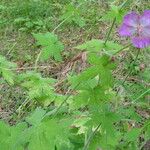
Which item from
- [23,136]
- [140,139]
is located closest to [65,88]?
[140,139]

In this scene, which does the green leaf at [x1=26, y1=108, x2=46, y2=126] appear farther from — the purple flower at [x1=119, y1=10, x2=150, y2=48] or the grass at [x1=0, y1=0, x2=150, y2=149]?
the grass at [x1=0, y1=0, x2=150, y2=149]

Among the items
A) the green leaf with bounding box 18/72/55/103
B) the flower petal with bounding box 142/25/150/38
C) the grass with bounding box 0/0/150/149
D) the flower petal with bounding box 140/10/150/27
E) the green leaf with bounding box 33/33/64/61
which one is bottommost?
the grass with bounding box 0/0/150/149

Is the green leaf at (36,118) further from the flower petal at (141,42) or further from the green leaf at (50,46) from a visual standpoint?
the flower petal at (141,42)

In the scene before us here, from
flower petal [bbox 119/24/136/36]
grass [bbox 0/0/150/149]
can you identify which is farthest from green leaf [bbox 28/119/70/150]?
grass [bbox 0/0/150/149]

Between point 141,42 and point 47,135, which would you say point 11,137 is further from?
point 141,42

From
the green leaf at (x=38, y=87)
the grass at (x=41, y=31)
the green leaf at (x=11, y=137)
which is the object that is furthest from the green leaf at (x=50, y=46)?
the grass at (x=41, y=31)

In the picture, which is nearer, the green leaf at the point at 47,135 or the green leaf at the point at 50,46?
the green leaf at the point at 47,135

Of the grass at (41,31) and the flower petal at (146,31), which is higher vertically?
the flower petal at (146,31)

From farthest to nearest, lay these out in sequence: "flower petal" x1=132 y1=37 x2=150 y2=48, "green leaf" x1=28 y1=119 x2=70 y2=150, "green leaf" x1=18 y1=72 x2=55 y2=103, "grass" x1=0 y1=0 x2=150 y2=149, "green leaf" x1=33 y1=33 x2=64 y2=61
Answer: "grass" x1=0 y1=0 x2=150 y2=149
"green leaf" x1=18 y1=72 x2=55 y2=103
"green leaf" x1=33 y1=33 x2=64 y2=61
"green leaf" x1=28 y1=119 x2=70 y2=150
"flower petal" x1=132 y1=37 x2=150 y2=48
